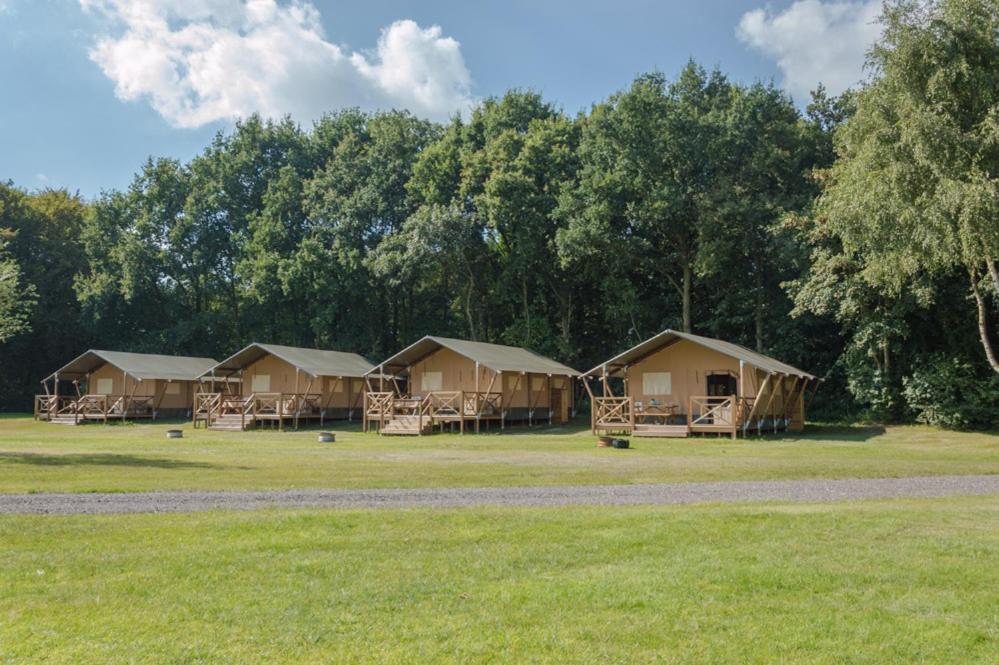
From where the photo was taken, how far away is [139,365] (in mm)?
42969

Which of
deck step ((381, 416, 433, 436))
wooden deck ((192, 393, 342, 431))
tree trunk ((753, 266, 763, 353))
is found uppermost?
tree trunk ((753, 266, 763, 353))

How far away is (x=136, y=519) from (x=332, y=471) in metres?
6.22

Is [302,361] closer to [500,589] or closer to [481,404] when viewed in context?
[481,404]

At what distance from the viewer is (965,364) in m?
29.3

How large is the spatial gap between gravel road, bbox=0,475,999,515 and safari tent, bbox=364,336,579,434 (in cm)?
1887

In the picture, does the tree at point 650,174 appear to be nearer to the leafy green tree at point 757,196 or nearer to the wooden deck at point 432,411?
the leafy green tree at point 757,196

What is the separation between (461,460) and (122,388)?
106ft

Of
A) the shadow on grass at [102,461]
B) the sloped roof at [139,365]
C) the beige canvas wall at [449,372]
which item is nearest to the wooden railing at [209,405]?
the sloped roof at [139,365]

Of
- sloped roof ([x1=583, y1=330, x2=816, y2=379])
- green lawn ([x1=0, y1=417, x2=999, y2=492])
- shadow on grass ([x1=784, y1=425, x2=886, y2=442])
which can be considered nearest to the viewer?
Result: green lawn ([x1=0, y1=417, x2=999, y2=492])

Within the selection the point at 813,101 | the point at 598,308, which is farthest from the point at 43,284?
the point at 813,101

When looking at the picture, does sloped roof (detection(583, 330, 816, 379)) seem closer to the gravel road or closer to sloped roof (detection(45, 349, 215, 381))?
the gravel road

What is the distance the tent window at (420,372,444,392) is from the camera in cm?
3624

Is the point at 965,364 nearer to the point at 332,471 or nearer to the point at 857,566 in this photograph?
the point at 332,471

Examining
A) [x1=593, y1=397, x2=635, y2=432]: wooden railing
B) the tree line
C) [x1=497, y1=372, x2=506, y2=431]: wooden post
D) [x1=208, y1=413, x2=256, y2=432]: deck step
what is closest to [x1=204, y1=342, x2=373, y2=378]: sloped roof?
[x1=208, y1=413, x2=256, y2=432]: deck step
